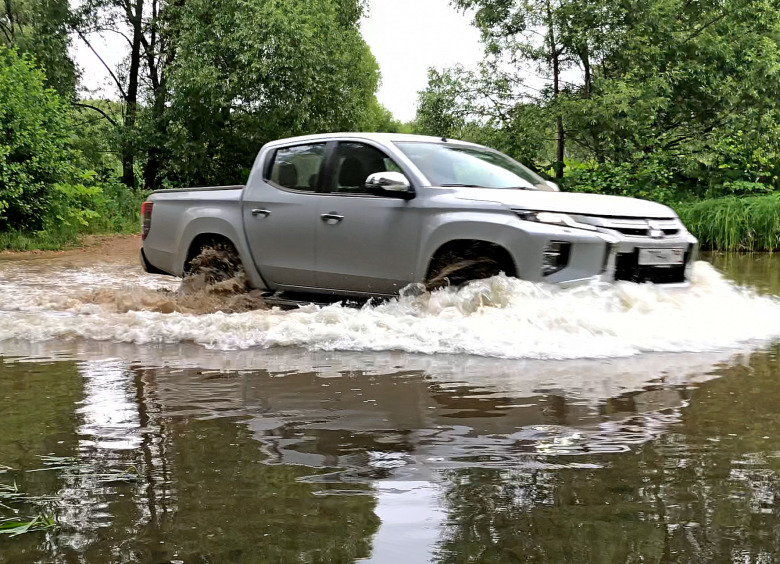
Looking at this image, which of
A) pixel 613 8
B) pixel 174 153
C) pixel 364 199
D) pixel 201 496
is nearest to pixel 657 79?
pixel 613 8

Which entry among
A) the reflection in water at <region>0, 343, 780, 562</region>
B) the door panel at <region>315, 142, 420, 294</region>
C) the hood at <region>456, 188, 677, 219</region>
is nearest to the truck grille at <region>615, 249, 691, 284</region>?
the hood at <region>456, 188, 677, 219</region>

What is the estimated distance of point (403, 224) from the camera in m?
6.66

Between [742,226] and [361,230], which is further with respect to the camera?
[742,226]

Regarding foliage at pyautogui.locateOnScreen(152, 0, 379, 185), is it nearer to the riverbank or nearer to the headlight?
the riverbank

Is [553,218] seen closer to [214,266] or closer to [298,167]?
[298,167]

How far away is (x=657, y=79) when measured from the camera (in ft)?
72.0

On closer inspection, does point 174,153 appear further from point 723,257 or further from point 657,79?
point 723,257

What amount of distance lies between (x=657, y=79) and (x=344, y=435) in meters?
20.6

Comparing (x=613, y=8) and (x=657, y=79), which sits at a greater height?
(x=613, y=8)

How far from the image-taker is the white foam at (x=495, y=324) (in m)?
5.69

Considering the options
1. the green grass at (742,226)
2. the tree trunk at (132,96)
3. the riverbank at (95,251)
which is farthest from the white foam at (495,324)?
the tree trunk at (132,96)

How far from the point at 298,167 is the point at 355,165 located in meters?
0.67

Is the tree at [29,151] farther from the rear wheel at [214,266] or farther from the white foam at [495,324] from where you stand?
the white foam at [495,324]

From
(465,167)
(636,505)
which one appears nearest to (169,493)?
(636,505)
